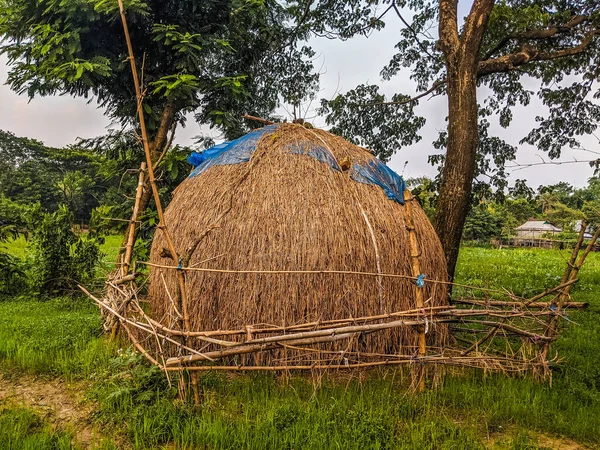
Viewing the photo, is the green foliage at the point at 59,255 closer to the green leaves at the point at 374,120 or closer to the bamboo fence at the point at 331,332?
the bamboo fence at the point at 331,332

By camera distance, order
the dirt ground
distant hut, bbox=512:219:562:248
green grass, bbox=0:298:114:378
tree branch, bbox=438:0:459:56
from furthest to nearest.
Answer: distant hut, bbox=512:219:562:248
tree branch, bbox=438:0:459:56
green grass, bbox=0:298:114:378
the dirt ground

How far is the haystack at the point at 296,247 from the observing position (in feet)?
13.8

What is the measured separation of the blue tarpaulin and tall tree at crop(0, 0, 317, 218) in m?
1.76

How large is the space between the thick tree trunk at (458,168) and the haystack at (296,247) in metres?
0.82

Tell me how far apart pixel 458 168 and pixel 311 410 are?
432cm

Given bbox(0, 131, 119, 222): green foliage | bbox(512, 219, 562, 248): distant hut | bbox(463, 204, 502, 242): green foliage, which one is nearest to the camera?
bbox(0, 131, 119, 222): green foliage

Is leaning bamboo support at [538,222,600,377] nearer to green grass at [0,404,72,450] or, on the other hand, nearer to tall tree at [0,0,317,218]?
green grass at [0,404,72,450]

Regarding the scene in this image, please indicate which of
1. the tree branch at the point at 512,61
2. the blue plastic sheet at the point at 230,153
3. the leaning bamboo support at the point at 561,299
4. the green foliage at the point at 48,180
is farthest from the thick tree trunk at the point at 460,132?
the green foliage at the point at 48,180

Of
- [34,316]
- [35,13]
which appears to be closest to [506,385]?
[34,316]

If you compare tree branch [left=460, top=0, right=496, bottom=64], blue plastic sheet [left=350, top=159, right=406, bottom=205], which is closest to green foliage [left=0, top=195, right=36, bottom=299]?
blue plastic sheet [left=350, top=159, right=406, bottom=205]

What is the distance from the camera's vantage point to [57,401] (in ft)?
12.5

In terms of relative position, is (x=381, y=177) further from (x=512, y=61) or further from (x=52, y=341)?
(x=52, y=341)

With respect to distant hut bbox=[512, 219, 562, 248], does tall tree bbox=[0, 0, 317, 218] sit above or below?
above

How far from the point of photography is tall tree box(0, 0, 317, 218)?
6809 millimetres
